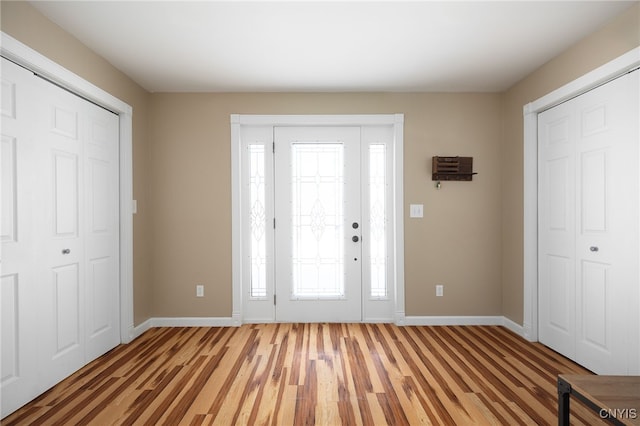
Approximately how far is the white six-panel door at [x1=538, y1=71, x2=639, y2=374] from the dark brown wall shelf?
685mm

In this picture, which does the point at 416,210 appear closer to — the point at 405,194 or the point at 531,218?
the point at 405,194

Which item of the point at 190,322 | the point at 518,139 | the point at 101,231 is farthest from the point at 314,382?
the point at 518,139

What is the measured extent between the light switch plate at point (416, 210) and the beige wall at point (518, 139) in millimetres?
917

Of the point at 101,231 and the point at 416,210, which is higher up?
the point at 416,210

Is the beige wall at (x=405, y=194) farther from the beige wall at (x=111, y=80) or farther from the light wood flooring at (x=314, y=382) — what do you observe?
the light wood flooring at (x=314, y=382)

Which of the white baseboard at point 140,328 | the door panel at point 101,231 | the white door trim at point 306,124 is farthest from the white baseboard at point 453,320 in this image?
the door panel at point 101,231

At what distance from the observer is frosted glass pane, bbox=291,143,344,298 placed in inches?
153

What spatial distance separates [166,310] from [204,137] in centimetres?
197

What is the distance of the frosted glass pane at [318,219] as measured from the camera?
3.89 meters

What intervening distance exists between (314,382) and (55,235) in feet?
7.15

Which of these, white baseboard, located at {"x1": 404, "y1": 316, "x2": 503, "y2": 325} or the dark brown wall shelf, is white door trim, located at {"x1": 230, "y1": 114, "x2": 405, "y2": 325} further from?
the dark brown wall shelf

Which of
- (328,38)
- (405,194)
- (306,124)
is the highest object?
(328,38)

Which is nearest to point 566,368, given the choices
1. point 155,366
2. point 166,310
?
point 155,366

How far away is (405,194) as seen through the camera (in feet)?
12.6
